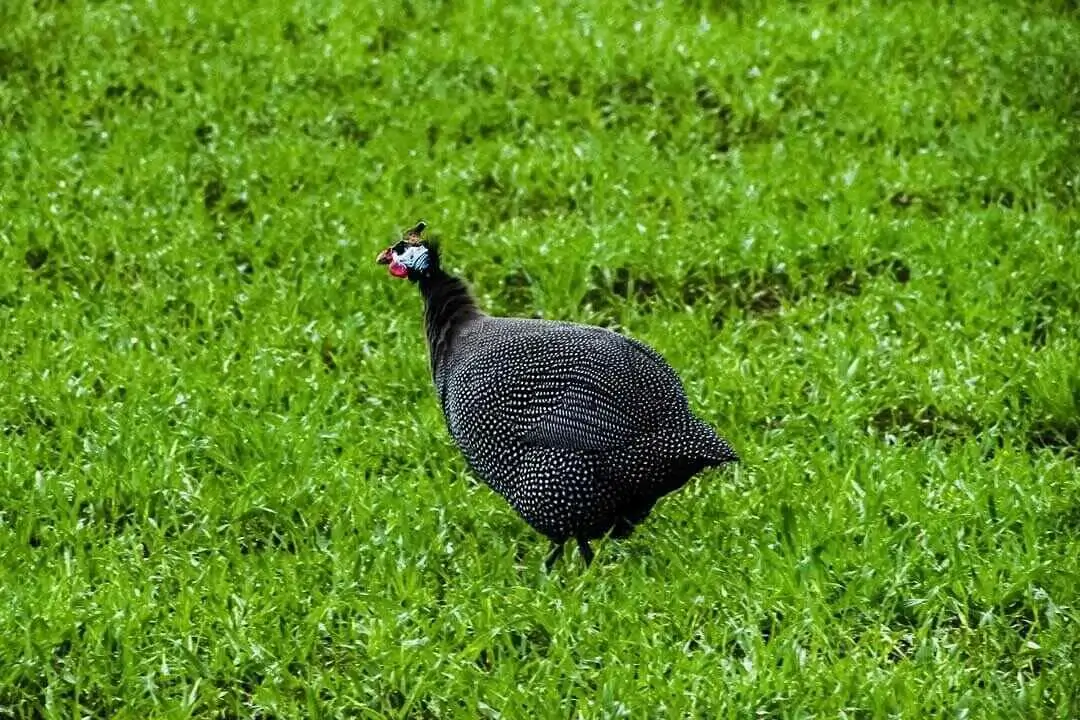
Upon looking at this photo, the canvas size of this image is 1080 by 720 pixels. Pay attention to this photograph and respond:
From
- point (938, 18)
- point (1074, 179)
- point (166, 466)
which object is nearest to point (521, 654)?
point (166, 466)

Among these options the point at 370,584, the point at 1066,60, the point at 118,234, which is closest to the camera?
the point at 370,584

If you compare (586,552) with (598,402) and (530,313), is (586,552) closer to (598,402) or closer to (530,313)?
(598,402)

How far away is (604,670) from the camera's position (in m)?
4.37

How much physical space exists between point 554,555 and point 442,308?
0.93 m

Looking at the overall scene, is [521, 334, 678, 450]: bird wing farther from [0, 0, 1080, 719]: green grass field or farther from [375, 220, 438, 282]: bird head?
[375, 220, 438, 282]: bird head

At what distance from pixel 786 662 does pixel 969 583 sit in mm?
731

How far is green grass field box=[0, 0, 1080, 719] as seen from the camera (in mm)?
4516

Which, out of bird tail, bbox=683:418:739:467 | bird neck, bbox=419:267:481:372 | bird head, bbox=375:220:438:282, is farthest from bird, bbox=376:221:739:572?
bird head, bbox=375:220:438:282

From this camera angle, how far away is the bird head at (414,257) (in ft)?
18.1

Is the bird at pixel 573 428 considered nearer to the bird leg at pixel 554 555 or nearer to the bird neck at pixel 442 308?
the bird leg at pixel 554 555

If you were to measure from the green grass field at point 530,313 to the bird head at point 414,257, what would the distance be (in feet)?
2.12

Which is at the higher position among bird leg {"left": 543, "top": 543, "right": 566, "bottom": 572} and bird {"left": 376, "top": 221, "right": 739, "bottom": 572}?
bird {"left": 376, "top": 221, "right": 739, "bottom": 572}

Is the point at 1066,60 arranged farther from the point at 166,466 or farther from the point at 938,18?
the point at 166,466

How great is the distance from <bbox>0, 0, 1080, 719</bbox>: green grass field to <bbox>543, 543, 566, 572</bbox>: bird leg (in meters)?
0.06
